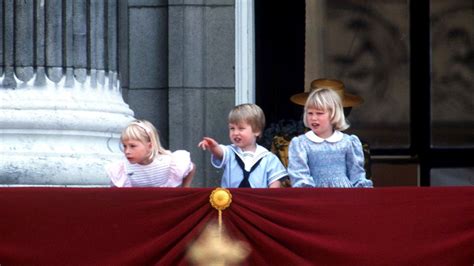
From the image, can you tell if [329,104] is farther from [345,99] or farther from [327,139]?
[345,99]

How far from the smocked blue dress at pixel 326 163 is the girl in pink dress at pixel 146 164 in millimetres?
705

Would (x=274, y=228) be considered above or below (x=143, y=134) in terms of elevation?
below

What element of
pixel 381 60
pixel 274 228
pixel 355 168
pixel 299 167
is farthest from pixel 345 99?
pixel 274 228

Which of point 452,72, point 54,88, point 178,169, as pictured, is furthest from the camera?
point 452,72

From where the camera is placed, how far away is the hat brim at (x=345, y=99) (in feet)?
49.5


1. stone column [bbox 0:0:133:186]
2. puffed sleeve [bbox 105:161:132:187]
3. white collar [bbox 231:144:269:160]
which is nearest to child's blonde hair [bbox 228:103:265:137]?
white collar [bbox 231:144:269:160]

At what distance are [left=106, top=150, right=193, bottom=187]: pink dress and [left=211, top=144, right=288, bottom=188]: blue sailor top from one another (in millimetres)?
386

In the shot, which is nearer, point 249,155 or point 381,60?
point 249,155

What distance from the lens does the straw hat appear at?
15.1m

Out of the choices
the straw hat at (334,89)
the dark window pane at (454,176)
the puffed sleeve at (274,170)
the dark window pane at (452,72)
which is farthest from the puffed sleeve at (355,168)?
the dark window pane at (452,72)

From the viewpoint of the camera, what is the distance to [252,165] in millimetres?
12773

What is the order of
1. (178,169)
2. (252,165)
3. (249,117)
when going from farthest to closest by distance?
(252,165) → (249,117) → (178,169)

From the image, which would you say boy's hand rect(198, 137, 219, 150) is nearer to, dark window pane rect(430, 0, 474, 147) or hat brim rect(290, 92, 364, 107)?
hat brim rect(290, 92, 364, 107)

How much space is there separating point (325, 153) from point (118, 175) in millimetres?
1361
